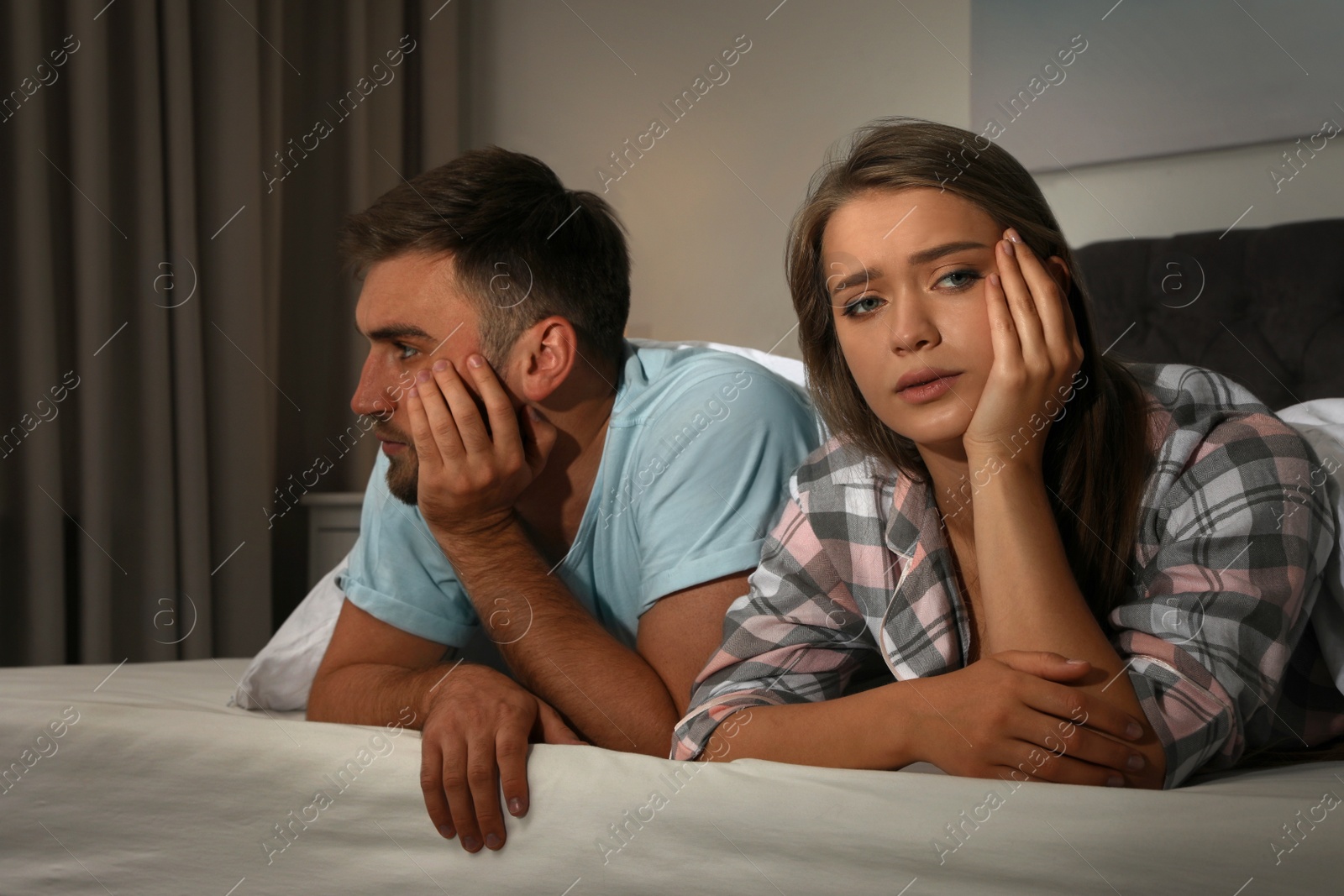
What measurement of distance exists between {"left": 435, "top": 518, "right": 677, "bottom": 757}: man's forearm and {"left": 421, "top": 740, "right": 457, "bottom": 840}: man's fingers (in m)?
0.18

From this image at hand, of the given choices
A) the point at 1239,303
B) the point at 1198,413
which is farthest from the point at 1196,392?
the point at 1239,303

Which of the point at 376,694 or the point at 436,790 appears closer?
the point at 436,790

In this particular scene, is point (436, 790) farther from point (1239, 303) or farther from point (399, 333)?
point (1239, 303)

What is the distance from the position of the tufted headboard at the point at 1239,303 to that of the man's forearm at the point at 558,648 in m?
1.03

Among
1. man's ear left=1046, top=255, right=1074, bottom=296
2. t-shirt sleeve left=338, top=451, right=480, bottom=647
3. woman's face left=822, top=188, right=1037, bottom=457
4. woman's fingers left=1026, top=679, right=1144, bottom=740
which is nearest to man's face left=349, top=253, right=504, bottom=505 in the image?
t-shirt sleeve left=338, top=451, right=480, bottom=647

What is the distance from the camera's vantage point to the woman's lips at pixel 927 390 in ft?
2.87

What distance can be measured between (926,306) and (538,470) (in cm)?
51

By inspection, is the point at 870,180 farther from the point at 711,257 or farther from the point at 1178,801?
the point at 711,257

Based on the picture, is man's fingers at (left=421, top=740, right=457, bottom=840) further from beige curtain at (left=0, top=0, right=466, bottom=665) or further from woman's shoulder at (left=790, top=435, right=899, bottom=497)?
beige curtain at (left=0, top=0, right=466, bottom=665)

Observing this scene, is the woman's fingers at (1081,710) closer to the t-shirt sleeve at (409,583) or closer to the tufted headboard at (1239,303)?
the t-shirt sleeve at (409,583)

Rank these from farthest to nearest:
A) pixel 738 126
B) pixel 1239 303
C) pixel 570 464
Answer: pixel 738 126 → pixel 1239 303 → pixel 570 464

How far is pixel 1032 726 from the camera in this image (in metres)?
0.72

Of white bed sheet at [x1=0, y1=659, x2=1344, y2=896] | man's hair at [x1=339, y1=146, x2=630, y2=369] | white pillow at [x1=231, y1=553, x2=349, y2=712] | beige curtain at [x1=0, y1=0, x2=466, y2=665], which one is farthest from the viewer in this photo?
beige curtain at [x1=0, y1=0, x2=466, y2=665]

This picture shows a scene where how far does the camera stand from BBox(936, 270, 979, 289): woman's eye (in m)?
0.87
